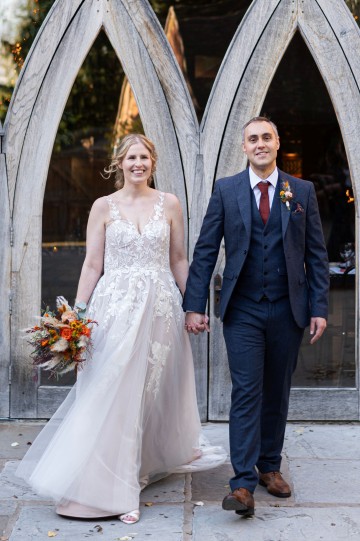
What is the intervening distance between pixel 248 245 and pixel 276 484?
4.25 ft

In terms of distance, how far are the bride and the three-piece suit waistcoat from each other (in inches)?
20.5

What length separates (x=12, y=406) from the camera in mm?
6188

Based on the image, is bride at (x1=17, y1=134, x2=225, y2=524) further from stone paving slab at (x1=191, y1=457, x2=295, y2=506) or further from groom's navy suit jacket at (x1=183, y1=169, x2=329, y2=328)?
groom's navy suit jacket at (x1=183, y1=169, x2=329, y2=328)

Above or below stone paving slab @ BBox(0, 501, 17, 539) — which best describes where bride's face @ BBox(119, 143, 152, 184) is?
above

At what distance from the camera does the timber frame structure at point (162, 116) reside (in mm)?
6004

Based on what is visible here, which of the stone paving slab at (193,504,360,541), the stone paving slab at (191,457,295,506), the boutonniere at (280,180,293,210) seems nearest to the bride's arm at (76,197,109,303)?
the boutonniere at (280,180,293,210)

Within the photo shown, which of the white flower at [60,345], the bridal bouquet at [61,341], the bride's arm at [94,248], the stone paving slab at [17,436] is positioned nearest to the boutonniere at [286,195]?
the bride's arm at [94,248]

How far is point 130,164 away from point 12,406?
2320 millimetres

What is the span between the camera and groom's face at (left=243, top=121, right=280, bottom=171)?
4422 millimetres

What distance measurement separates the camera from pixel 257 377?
14.6 feet

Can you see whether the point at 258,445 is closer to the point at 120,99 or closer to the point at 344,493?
the point at 344,493

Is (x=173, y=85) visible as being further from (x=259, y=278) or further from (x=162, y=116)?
(x=259, y=278)

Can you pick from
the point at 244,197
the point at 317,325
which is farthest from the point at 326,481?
the point at 244,197

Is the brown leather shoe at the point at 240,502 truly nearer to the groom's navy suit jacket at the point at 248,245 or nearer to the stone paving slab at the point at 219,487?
the stone paving slab at the point at 219,487
